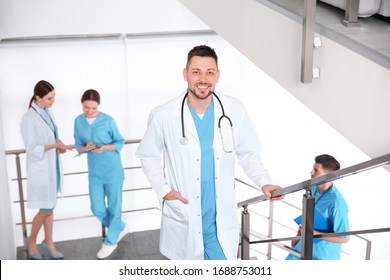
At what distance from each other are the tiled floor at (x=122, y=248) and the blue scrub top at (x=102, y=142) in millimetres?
407

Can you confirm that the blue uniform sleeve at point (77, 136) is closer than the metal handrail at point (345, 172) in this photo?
No

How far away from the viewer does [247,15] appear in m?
1.76

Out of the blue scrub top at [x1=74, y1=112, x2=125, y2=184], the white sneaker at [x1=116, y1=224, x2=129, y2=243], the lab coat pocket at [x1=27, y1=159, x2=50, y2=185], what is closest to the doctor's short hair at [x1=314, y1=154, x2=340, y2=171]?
the blue scrub top at [x1=74, y1=112, x2=125, y2=184]

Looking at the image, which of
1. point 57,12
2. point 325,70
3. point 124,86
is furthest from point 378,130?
point 124,86

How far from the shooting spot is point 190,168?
1.73 metres

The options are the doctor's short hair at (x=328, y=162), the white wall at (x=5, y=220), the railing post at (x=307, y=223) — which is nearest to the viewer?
the railing post at (x=307, y=223)

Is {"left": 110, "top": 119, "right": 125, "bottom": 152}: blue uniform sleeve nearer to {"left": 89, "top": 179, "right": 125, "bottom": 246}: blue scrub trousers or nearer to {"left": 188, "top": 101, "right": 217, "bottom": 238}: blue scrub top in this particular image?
{"left": 89, "top": 179, "right": 125, "bottom": 246}: blue scrub trousers

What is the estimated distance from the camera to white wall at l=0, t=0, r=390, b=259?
3.30 m

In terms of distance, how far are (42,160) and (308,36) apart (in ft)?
6.56

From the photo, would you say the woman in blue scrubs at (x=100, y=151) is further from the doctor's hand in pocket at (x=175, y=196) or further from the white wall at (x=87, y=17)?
the doctor's hand in pocket at (x=175, y=196)

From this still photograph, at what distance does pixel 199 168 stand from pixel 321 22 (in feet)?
1.92

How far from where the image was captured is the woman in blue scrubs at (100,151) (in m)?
3.01

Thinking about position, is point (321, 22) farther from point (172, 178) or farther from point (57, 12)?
point (57, 12)

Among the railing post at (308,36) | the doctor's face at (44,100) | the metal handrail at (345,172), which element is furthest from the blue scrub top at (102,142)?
the railing post at (308,36)
